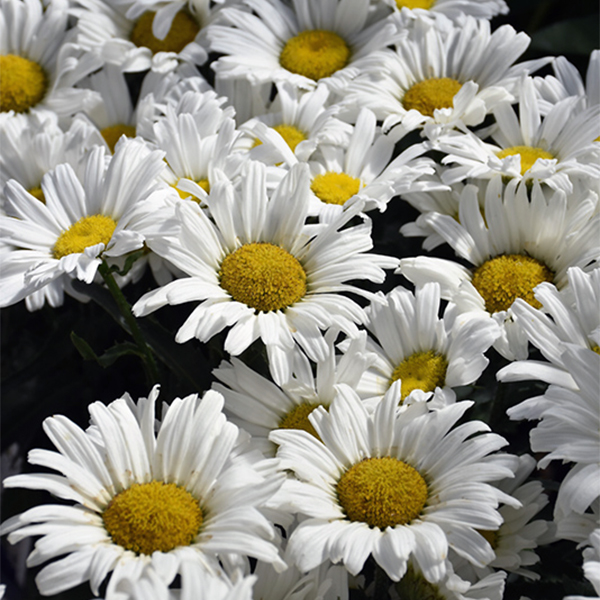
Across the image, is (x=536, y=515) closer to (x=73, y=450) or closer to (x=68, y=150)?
(x=73, y=450)

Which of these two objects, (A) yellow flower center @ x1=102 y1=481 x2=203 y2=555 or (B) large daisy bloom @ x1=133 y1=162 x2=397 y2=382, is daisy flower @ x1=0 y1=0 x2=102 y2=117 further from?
(A) yellow flower center @ x1=102 y1=481 x2=203 y2=555

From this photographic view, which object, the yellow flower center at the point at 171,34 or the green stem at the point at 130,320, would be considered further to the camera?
the yellow flower center at the point at 171,34

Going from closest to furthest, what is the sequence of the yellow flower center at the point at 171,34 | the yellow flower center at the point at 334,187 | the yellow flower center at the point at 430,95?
1. the yellow flower center at the point at 334,187
2. the yellow flower center at the point at 430,95
3. the yellow flower center at the point at 171,34

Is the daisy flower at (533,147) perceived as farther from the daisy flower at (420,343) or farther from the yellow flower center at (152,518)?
the yellow flower center at (152,518)

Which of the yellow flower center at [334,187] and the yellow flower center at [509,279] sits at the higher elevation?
the yellow flower center at [334,187]

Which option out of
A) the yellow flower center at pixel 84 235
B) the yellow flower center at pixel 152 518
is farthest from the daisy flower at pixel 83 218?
the yellow flower center at pixel 152 518

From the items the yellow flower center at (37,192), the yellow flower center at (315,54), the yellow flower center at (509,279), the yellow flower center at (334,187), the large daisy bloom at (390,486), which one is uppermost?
the yellow flower center at (315,54)

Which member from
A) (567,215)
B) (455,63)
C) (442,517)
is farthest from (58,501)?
(455,63)

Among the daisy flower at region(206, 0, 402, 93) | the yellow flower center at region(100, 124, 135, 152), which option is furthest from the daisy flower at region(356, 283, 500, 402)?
the yellow flower center at region(100, 124, 135, 152)
